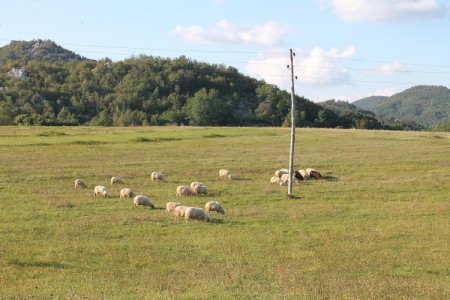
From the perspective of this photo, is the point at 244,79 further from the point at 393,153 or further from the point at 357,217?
the point at 357,217

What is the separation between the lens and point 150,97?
16538cm

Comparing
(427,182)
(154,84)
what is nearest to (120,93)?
(154,84)

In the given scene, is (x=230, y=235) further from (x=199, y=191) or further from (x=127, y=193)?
(x=199, y=191)

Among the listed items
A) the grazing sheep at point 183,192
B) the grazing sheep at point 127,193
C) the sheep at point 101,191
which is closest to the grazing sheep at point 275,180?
the grazing sheep at point 183,192

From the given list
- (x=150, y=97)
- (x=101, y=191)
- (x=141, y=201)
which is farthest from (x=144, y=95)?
(x=141, y=201)

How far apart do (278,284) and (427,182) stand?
2569cm

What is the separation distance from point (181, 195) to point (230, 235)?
32.9ft

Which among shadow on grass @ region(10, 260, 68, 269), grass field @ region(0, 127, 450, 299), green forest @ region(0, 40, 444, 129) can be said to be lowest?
shadow on grass @ region(10, 260, 68, 269)

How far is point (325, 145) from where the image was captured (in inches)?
2665

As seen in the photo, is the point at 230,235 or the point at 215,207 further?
the point at 215,207

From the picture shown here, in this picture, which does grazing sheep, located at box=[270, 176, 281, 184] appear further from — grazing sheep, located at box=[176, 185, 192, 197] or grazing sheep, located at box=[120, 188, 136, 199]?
grazing sheep, located at box=[120, 188, 136, 199]

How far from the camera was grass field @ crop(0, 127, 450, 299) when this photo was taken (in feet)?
47.1

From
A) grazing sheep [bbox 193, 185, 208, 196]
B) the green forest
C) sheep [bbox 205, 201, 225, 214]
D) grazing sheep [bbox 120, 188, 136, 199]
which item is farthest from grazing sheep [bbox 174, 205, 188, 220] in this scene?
the green forest

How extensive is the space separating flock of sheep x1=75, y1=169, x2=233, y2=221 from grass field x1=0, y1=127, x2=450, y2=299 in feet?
1.82
